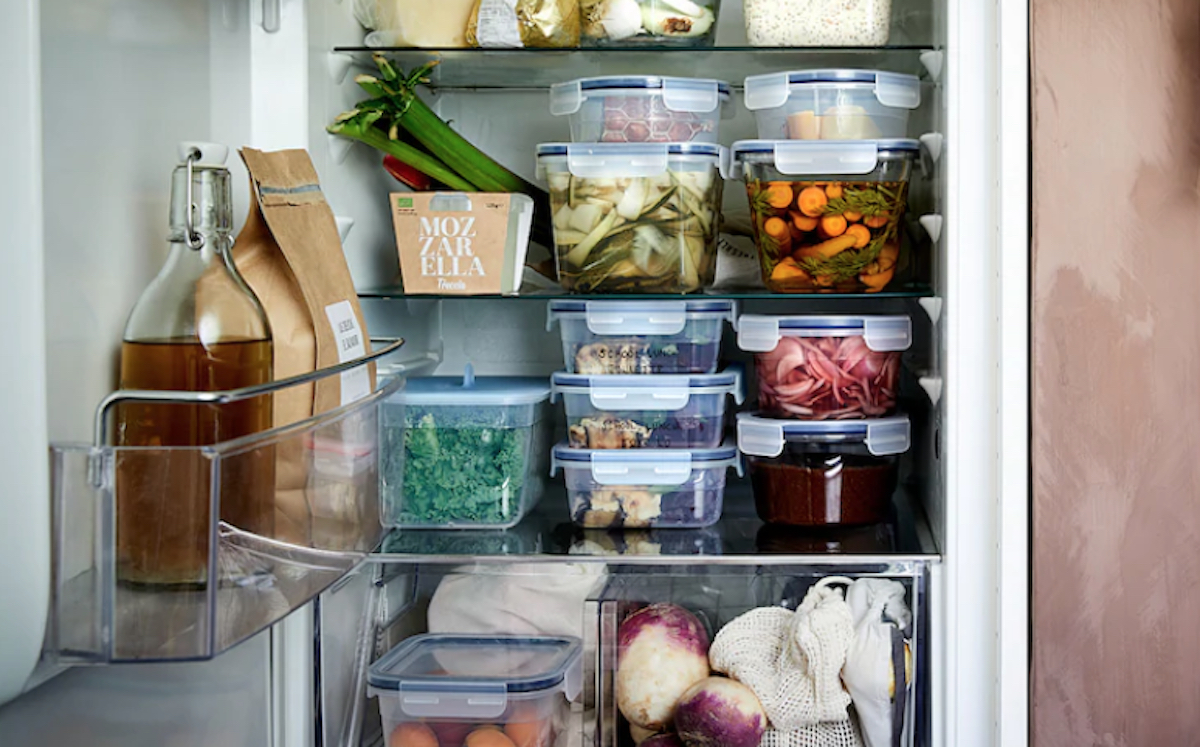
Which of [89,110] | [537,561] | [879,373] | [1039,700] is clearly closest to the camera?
[89,110]

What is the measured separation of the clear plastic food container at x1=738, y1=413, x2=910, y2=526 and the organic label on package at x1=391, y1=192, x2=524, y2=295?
1.31 ft

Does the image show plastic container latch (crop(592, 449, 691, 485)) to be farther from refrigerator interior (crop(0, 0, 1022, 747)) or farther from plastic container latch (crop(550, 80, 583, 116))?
plastic container latch (crop(550, 80, 583, 116))

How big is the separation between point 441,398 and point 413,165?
1.05 feet

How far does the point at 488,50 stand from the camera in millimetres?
1513

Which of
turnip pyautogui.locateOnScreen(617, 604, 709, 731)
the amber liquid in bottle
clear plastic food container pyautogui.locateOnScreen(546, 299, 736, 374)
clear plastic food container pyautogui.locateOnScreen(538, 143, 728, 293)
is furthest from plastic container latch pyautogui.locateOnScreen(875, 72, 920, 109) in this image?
the amber liquid in bottle

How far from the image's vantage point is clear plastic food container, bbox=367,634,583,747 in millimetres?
1387

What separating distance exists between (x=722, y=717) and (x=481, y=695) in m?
0.29

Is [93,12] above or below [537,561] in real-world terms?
above

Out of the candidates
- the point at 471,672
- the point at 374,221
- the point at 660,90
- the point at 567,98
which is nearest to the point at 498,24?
the point at 567,98

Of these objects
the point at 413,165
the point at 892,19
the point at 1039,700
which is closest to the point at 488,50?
the point at 413,165

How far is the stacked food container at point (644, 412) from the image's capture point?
157cm

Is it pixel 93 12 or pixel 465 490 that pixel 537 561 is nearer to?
pixel 465 490

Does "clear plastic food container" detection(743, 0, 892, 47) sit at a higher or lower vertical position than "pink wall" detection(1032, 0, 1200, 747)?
higher

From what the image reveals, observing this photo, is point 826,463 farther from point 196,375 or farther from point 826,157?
point 196,375
